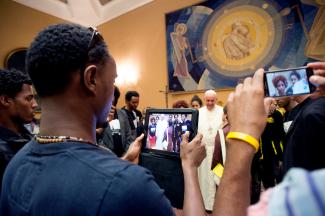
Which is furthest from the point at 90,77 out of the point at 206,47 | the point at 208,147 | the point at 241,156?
the point at 206,47

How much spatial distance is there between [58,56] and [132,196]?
0.39 metres

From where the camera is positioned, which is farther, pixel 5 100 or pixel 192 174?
pixel 5 100

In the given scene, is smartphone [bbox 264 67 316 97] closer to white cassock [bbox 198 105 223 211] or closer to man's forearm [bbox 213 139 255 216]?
man's forearm [bbox 213 139 255 216]

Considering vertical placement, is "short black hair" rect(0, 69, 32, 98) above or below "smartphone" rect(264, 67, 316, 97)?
above

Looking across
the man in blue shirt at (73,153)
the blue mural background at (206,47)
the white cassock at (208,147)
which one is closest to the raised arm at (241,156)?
the man in blue shirt at (73,153)

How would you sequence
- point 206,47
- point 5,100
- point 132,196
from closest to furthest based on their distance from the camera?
point 132,196 → point 5,100 → point 206,47

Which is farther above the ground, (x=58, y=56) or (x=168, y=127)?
(x=58, y=56)

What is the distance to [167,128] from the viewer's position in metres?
1.25

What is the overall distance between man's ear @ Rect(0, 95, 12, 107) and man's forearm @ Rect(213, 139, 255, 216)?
1.37m

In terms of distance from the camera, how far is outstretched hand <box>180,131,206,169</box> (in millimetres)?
959

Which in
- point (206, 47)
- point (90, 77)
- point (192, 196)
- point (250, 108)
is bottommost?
point (192, 196)

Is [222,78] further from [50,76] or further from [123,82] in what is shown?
[50,76]

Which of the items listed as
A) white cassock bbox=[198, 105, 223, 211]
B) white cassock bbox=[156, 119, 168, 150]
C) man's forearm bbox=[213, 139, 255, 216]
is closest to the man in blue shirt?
man's forearm bbox=[213, 139, 255, 216]

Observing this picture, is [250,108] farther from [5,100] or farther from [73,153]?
[5,100]
